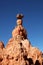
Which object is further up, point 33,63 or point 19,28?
point 19,28

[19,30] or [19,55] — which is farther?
[19,30]

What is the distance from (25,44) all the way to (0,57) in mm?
11596

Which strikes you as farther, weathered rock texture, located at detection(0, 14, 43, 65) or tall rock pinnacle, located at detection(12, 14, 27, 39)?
tall rock pinnacle, located at detection(12, 14, 27, 39)

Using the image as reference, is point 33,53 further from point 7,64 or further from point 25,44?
point 7,64

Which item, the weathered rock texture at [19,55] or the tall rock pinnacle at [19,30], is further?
the tall rock pinnacle at [19,30]

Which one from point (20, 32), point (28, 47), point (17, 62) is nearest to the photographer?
point (17, 62)

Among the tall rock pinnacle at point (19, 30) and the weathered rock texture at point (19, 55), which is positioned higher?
the tall rock pinnacle at point (19, 30)

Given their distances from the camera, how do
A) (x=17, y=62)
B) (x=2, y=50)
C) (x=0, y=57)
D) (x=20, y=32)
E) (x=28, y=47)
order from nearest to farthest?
1. (x=17, y=62)
2. (x=0, y=57)
3. (x=2, y=50)
4. (x=28, y=47)
5. (x=20, y=32)

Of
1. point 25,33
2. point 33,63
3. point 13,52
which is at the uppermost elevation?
point 25,33

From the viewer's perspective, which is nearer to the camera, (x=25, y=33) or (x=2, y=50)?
(x=2, y=50)

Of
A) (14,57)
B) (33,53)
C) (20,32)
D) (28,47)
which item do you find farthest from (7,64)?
(20,32)

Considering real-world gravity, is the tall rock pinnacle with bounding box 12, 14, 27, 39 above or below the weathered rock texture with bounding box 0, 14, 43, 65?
above

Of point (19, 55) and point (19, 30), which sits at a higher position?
point (19, 30)

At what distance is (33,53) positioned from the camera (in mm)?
41281
